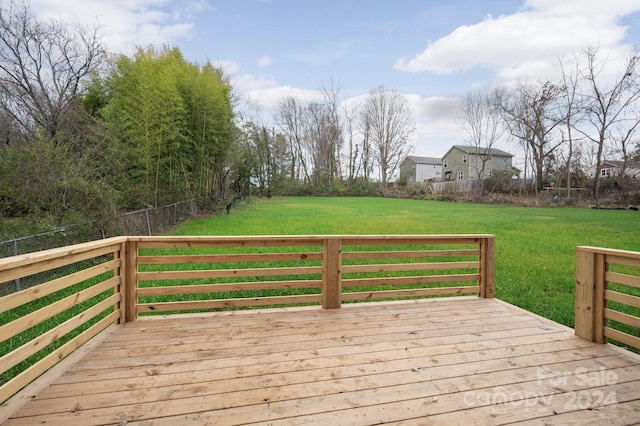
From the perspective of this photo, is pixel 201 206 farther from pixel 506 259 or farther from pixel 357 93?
pixel 357 93

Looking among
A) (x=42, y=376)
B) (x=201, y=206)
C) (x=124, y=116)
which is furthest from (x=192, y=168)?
(x=42, y=376)

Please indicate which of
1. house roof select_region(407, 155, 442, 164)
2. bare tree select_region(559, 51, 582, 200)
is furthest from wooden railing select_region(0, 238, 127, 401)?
house roof select_region(407, 155, 442, 164)

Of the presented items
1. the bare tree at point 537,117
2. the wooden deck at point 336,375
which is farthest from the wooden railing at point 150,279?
the bare tree at point 537,117

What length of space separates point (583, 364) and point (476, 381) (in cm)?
79

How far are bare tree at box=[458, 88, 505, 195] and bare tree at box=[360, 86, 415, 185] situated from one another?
5148 mm

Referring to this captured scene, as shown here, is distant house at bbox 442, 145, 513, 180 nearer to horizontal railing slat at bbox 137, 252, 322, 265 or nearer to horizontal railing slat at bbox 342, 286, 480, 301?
horizontal railing slat at bbox 342, 286, 480, 301

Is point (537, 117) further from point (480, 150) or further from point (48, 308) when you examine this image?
point (48, 308)

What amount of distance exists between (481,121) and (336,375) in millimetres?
29069

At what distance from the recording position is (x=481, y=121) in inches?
1033

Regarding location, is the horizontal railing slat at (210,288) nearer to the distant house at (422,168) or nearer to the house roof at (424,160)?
the distant house at (422,168)

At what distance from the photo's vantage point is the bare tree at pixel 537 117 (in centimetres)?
2022

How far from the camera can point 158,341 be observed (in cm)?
227

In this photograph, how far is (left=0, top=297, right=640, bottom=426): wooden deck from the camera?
4.93 feet

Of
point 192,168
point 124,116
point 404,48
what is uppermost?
point 404,48
